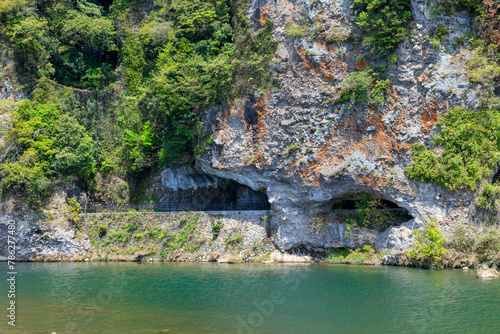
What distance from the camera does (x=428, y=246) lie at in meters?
24.4

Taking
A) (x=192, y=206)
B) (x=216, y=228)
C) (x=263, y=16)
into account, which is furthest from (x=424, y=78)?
(x=192, y=206)

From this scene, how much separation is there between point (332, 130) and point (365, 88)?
11.0ft

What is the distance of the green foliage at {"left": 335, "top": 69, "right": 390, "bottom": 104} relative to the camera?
2738cm

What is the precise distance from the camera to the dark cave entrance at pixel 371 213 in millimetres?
28250

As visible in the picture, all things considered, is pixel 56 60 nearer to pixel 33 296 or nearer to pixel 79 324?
pixel 33 296

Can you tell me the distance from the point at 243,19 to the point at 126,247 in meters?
19.0

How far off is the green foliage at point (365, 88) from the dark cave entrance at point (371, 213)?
626 centimetres

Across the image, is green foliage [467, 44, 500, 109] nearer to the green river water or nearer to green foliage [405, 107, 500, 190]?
green foliage [405, 107, 500, 190]

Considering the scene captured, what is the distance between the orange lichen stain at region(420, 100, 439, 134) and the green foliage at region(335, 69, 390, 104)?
2.57 m

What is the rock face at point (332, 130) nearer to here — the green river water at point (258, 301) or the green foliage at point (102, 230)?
the green river water at point (258, 301)

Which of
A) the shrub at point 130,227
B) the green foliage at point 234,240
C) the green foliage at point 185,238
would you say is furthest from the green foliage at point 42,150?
the green foliage at point 234,240

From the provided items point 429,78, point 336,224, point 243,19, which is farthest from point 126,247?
point 429,78

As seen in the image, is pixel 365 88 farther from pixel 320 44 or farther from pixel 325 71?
pixel 320 44

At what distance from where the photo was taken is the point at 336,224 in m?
29.6
